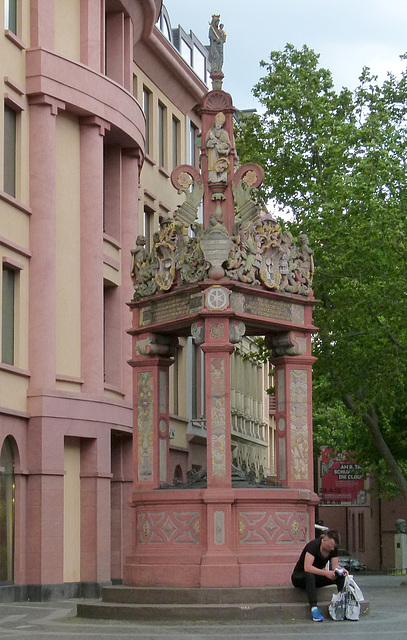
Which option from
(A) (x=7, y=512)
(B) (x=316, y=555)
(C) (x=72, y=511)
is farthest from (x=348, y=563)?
(B) (x=316, y=555)

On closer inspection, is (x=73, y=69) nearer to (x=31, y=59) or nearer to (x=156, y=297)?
(x=31, y=59)

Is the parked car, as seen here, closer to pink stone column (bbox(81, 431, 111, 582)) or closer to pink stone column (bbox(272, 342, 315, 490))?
pink stone column (bbox(81, 431, 111, 582))

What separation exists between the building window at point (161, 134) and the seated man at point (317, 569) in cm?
2372

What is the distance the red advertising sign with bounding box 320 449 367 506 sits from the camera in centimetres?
7094

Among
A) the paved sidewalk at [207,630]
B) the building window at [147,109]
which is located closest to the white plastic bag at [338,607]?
the paved sidewalk at [207,630]

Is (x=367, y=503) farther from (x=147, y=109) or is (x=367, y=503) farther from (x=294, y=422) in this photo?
(x=294, y=422)

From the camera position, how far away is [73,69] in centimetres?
3200

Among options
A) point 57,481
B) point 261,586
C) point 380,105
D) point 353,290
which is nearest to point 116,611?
point 261,586

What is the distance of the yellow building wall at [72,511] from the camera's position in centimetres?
3092

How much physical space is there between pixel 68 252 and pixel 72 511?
572cm

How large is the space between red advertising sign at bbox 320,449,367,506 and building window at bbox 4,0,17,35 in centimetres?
4146

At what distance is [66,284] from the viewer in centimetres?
3180

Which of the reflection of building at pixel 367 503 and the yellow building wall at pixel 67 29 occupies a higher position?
the yellow building wall at pixel 67 29

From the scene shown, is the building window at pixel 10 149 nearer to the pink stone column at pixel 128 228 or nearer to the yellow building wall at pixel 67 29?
the yellow building wall at pixel 67 29
